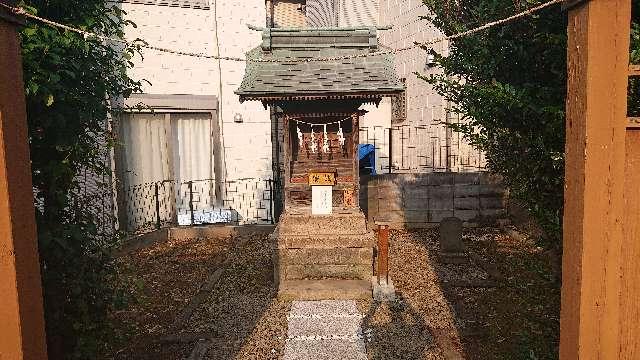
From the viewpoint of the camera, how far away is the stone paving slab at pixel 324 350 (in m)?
5.77

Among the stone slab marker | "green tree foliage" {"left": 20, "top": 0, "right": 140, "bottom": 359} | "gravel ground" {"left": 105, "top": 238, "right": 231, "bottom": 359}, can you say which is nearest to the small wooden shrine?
"gravel ground" {"left": 105, "top": 238, "right": 231, "bottom": 359}

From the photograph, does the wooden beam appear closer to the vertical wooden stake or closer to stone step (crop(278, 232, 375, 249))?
the vertical wooden stake

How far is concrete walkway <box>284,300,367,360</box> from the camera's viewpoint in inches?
231

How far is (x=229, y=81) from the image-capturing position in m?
12.4

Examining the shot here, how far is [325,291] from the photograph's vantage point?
25.9 feet

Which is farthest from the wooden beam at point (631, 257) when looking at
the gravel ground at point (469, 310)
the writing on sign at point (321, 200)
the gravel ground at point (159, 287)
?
the writing on sign at point (321, 200)

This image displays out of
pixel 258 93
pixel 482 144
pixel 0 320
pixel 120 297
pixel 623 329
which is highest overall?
pixel 258 93

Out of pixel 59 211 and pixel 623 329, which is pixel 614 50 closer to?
pixel 623 329

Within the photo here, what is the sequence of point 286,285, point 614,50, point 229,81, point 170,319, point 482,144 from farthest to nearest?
point 229,81
point 286,285
point 170,319
point 482,144
point 614,50

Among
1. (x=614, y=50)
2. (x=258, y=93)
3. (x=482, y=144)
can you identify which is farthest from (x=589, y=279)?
(x=258, y=93)

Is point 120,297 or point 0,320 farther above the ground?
point 0,320

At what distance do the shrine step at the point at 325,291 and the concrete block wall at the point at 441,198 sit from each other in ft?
19.3

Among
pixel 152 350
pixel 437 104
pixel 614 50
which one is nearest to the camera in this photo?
pixel 614 50

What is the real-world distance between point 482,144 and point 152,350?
5516mm
